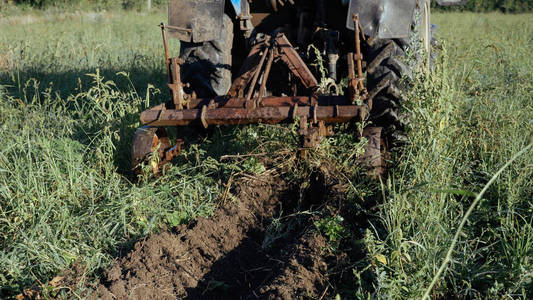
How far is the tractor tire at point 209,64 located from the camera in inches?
175

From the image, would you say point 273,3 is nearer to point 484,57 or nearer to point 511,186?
point 511,186

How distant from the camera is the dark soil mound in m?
2.54

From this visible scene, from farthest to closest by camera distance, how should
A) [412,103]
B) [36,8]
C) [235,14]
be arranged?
[36,8] → [235,14] → [412,103]

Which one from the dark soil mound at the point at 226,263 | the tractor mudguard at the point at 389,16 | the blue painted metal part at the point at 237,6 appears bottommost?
the dark soil mound at the point at 226,263

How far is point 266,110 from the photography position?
3.62 metres

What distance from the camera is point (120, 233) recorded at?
10.6ft

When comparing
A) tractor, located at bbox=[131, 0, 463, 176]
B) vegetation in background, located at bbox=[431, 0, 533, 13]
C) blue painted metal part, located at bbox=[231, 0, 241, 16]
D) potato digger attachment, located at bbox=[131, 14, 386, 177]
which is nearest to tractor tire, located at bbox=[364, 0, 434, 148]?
tractor, located at bbox=[131, 0, 463, 176]

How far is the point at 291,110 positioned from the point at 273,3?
1759mm

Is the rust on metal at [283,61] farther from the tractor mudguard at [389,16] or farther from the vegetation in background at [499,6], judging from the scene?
the vegetation in background at [499,6]

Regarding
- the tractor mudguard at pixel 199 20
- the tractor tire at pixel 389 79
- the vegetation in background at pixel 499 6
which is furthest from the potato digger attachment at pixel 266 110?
the vegetation in background at pixel 499 6

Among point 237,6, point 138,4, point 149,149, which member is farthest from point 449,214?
point 138,4

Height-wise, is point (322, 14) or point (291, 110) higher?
point (322, 14)

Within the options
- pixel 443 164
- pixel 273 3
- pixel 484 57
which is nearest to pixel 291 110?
pixel 443 164

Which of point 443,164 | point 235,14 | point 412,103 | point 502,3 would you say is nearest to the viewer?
point 443,164
